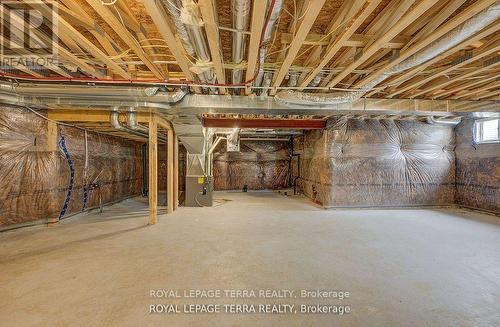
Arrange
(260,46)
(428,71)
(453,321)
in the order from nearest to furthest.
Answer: (453,321) < (260,46) < (428,71)

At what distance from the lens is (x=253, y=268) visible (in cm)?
222

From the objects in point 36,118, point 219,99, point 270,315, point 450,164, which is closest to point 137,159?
point 36,118

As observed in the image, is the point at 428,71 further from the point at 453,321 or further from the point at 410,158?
the point at 410,158

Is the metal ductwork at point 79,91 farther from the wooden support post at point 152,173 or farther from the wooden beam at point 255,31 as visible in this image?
the wooden beam at point 255,31

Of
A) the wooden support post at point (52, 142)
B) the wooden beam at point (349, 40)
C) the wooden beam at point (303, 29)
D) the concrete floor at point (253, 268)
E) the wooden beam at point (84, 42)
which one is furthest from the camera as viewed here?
the wooden support post at point (52, 142)

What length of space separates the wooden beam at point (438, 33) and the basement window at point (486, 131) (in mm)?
3951

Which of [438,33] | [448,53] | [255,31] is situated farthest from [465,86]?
[255,31]

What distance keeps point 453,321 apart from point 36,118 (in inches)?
216

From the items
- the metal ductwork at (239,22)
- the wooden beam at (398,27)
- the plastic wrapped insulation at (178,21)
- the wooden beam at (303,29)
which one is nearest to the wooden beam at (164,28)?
the plastic wrapped insulation at (178,21)

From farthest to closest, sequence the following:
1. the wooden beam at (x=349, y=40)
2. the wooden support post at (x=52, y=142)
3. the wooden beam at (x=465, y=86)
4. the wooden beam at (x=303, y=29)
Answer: the wooden support post at (x=52, y=142)
the wooden beam at (x=465, y=86)
the wooden beam at (x=349, y=40)
the wooden beam at (x=303, y=29)

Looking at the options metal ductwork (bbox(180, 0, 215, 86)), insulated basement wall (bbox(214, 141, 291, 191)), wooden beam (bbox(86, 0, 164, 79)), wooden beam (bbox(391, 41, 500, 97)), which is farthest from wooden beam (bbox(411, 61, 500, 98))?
insulated basement wall (bbox(214, 141, 291, 191))

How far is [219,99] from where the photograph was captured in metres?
3.27

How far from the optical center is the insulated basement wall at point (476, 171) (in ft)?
14.7

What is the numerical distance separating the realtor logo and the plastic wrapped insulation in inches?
31.4
